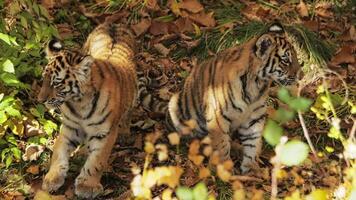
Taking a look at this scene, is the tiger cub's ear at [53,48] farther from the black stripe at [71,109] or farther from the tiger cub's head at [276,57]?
the tiger cub's head at [276,57]

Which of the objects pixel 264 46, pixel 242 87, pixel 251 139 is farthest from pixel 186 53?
pixel 264 46

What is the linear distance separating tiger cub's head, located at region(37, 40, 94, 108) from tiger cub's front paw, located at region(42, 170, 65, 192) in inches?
19.1

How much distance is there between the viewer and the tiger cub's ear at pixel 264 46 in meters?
4.38

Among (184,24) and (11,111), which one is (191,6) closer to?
(184,24)

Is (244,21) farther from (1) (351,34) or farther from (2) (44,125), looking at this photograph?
(2) (44,125)

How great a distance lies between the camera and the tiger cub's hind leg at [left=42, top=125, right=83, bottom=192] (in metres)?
4.41

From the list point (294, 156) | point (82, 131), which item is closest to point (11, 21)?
point (82, 131)

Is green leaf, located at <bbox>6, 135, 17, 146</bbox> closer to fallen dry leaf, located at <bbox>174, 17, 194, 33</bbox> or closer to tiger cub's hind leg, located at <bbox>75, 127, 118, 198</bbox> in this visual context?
tiger cub's hind leg, located at <bbox>75, 127, 118, 198</bbox>

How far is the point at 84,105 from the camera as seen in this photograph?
434cm

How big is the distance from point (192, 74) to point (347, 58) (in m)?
1.86

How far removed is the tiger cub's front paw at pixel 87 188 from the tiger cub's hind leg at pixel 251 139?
3.52 ft

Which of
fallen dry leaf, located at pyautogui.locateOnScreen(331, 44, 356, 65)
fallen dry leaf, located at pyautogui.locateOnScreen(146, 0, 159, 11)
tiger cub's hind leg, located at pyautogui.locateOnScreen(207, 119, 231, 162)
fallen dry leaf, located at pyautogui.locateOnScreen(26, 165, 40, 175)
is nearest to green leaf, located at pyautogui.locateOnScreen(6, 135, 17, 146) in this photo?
fallen dry leaf, located at pyautogui.locateOnScreen(26, 165, 40, 175)

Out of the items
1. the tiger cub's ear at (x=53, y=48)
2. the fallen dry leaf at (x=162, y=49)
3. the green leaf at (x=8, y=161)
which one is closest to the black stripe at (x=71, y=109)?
the tiger cub's ear at (x=53, y=48)

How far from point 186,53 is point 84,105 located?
2.05 m
